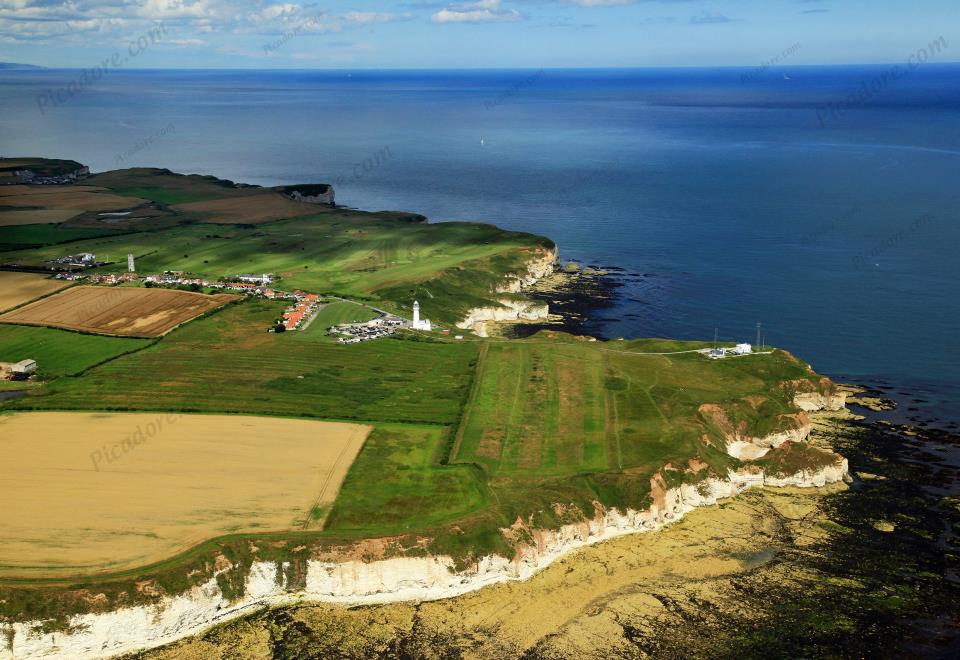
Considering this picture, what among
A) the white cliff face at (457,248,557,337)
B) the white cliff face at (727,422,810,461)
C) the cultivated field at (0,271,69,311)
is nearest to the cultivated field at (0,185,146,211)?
the cultivated field at (0,271,69,311)

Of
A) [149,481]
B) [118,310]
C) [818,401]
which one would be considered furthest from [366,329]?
[818,401]

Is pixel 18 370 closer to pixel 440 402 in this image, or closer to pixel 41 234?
pixel 440 402

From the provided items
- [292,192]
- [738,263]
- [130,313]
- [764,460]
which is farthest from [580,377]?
[292,192]

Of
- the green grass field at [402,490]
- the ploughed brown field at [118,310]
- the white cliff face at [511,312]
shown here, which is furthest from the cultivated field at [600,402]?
the ploughed brown field at [118,310]

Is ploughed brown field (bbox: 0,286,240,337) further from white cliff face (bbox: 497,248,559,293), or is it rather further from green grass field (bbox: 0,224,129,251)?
white cliff face (bbox: 497,248,559,293)

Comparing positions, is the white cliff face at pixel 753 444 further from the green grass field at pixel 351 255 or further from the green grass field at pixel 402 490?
the green grass field at pixel 351 255
